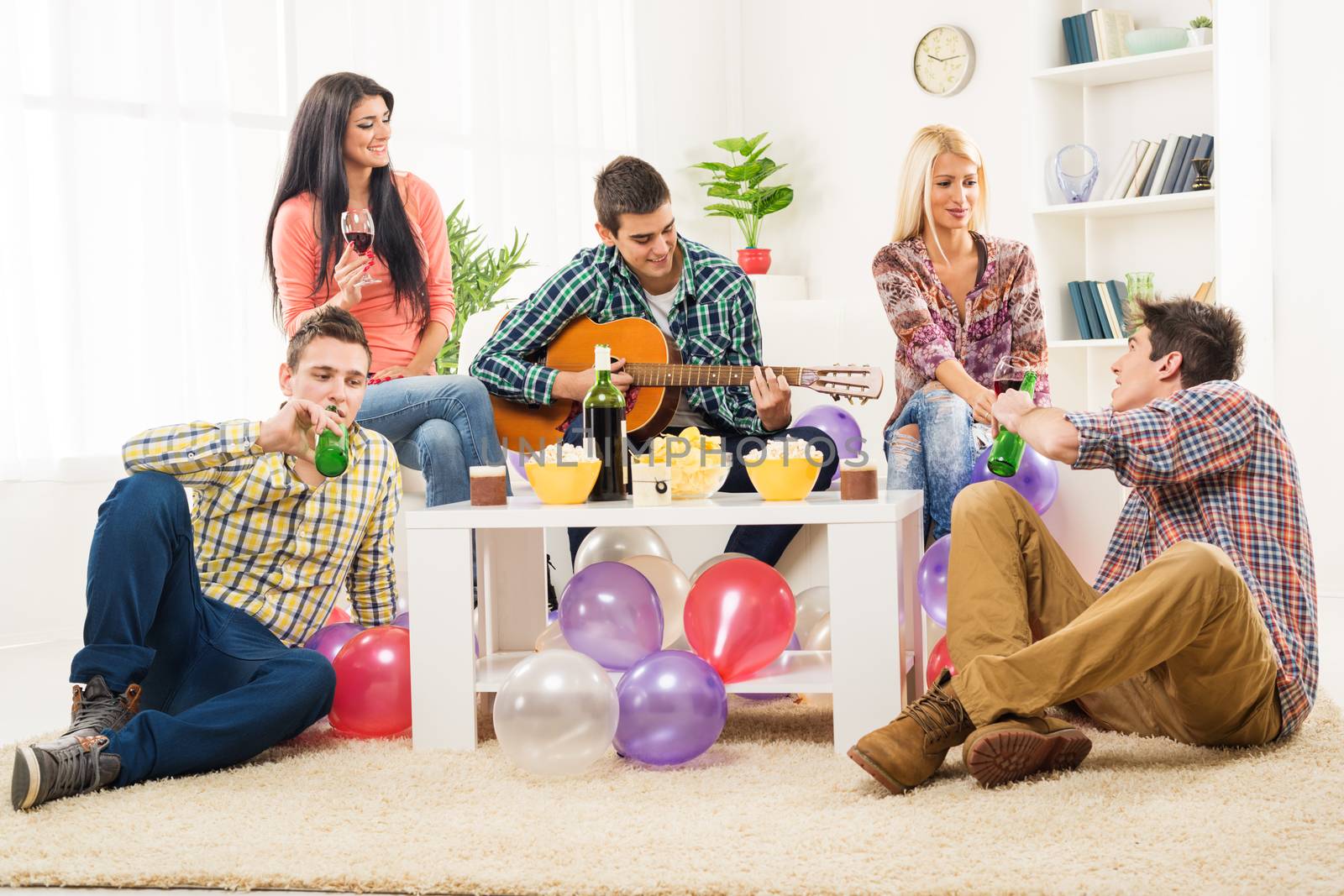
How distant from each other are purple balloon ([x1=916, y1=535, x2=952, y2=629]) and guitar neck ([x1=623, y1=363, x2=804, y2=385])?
0.52 meters

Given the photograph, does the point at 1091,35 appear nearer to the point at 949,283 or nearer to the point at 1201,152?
the point at 1201,152

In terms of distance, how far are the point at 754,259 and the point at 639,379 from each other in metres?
2.81

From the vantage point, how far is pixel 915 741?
5.71 ft

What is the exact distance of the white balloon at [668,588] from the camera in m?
2.36

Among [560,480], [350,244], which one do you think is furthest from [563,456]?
[350,244]

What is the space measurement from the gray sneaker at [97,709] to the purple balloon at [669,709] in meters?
0.74

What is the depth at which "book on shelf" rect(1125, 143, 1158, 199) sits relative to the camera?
14.4ft

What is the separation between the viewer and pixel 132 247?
388 cm

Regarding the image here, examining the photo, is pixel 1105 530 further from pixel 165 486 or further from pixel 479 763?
pixel 165 486

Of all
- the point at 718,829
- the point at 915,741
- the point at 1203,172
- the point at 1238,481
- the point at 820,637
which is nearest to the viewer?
the point at 718,829

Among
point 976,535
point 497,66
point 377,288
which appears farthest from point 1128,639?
point 497,66

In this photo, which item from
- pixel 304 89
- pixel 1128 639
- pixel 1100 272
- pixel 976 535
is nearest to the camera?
pixel 1128 639

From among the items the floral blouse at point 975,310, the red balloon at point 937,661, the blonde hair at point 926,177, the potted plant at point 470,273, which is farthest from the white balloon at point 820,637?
the potted plant at point 470,273

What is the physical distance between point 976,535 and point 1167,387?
0.40 meters
